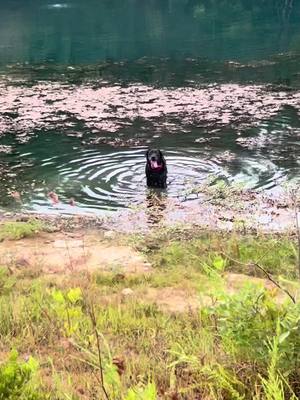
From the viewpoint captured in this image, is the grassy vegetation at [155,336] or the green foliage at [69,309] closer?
the grassy vegetation at [155,336]

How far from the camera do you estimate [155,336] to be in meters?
3.70

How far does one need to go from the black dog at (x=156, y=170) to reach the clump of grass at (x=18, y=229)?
231 centimetres

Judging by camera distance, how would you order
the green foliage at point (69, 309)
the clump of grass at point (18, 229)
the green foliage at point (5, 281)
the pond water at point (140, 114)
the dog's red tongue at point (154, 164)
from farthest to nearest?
the pond water at point (140, 114), the dog's red tongue at point (154, 164), the clump of grass at point (18, 229), the green foliage at point (5, 281), the green foliage at point (69, 309)

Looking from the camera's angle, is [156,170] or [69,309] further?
[156,170]

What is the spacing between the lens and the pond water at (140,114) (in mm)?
10617

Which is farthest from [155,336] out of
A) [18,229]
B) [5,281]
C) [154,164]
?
[154,164]

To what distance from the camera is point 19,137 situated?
14117mm

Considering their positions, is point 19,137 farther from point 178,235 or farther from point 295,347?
point 295,347

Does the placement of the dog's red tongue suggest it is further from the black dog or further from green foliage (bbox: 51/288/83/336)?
green foliage (bbox: 51/288/83/336)

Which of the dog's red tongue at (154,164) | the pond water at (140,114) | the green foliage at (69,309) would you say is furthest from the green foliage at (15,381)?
the dog's red tongue at (154,164)

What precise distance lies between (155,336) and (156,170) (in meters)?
6.22

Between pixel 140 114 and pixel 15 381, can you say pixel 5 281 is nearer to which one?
pixel 15 381

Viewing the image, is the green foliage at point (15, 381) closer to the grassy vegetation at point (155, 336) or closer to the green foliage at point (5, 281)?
the grassy vegetation at point (155, 336)

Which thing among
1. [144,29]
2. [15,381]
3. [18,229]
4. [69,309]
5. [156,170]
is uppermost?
[15,381]
